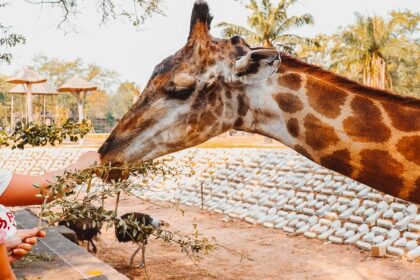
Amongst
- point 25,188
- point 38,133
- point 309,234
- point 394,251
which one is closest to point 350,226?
point 309,234

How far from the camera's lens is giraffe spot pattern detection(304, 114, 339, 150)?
305 cm

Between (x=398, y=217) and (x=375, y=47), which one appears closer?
(x=398, y=217)

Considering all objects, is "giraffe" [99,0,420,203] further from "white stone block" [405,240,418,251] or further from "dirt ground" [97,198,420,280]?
"white stone block" [405,240,418,251]

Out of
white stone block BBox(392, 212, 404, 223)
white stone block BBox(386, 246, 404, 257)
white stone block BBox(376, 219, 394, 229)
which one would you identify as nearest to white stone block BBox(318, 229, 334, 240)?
white stone block BBox(376, 219, 394, 229)

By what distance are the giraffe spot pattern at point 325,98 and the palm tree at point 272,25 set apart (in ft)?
94.3

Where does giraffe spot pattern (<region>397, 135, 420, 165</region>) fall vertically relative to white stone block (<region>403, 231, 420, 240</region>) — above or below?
above

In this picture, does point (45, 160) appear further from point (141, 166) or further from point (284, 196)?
point (141, 166)

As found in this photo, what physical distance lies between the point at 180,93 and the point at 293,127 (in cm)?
79

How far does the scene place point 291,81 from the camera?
10.4 ft

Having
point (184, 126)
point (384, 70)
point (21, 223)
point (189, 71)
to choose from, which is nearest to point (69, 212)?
point (184, 126)

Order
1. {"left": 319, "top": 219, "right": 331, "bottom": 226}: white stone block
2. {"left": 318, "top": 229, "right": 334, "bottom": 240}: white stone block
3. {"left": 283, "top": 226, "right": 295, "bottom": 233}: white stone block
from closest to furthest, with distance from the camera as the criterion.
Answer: {"left": 318, "top": 229, "right": 334, "bottom": 240}: white stone block < {"left": 319, "top": 219, "right": 331, "bottom": 226}: white stone block < {"left": 283, "top": 226, "right": 295, "bottom": 233}: white stone block

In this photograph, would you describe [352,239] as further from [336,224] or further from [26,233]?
[26,233]

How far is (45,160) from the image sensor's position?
952 inches

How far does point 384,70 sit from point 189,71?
128 feet
